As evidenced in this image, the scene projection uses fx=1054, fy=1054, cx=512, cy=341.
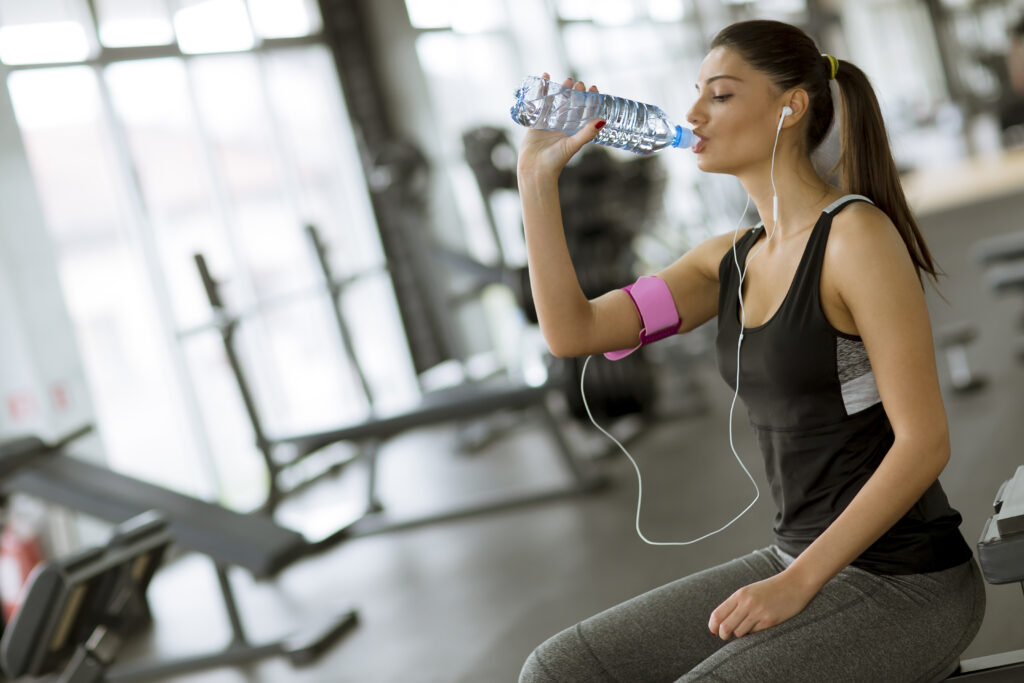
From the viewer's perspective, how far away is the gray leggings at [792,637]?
1290 mm

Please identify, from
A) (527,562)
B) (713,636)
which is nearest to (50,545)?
(527,562)

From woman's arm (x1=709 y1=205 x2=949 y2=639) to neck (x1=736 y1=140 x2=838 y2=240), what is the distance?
18 centimetres

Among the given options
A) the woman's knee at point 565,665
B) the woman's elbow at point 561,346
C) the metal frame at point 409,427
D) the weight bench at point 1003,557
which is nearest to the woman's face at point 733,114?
the woman's elbow at point 561,346

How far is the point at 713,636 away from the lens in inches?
57.9

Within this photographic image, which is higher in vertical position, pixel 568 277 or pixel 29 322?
pixel 29 322

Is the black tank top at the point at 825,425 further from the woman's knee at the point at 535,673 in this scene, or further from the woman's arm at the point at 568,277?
the woman's knee at the point at 535,673

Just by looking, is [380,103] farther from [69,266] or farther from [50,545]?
[50,545]

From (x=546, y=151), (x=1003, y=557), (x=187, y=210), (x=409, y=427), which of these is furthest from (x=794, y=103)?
(x=187, y=210)

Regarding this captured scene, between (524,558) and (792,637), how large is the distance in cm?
256

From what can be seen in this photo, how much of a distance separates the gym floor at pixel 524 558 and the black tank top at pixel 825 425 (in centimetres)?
105

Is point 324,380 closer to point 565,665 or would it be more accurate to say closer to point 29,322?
point 29,322

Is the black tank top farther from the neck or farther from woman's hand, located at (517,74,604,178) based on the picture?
woman's hand, located at (517,74,604,178)

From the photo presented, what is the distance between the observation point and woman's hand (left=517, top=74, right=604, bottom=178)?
1.50 m

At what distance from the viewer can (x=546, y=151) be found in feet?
4.99
